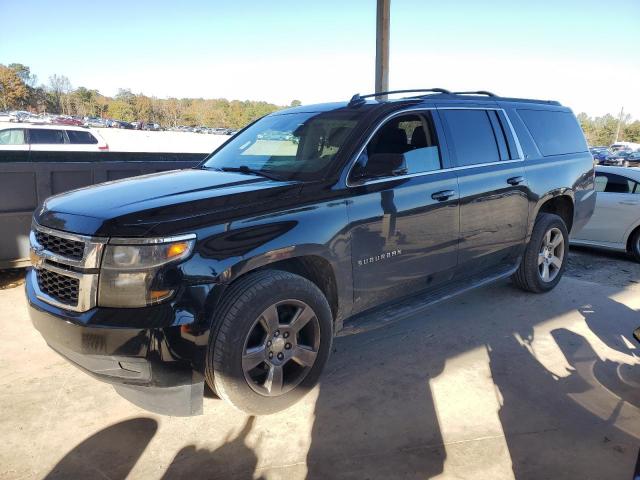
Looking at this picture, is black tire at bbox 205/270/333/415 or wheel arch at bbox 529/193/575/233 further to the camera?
wheel arch at bbox 529/193/575/233

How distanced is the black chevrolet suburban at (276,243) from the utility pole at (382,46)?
403 cm

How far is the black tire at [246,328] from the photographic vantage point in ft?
8.61

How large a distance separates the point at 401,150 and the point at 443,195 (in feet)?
1.54

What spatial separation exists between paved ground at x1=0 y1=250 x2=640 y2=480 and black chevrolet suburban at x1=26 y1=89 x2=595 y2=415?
25 cm

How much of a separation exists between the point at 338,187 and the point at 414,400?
143cm

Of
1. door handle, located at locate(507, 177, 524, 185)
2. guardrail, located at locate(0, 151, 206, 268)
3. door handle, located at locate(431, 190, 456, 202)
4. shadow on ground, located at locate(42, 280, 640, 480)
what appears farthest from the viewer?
guardrail, located at locate(0, 151, 206, 268)

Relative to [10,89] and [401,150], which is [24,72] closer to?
[10,89]

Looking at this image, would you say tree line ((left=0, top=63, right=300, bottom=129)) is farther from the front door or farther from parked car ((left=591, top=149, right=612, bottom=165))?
the front door

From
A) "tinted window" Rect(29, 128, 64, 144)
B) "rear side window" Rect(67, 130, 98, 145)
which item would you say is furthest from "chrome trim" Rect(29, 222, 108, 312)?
"rear side window" Rect(67, 130, 98, 145)

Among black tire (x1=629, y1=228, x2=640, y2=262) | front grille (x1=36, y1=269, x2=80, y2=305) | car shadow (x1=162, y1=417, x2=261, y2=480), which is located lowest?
car shadow (x1=162, y1=417, x2=261, y2=480)

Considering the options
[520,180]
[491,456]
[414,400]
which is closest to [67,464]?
[414,400]

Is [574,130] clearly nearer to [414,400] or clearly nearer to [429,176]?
[429,176]

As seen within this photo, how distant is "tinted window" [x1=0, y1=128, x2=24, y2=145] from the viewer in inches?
540

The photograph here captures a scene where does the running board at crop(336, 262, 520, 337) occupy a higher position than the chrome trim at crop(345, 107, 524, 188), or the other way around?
the chrome trim at crop(345, 107, 524, 188)
